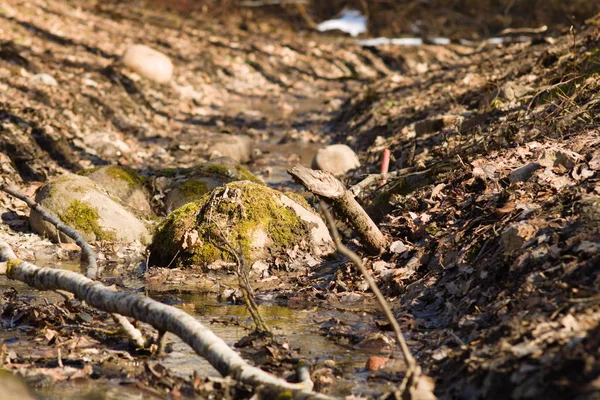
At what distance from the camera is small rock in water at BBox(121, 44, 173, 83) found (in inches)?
628

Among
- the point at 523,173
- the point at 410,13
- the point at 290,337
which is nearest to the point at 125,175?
the point at 290,337

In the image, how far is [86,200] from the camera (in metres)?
8.31

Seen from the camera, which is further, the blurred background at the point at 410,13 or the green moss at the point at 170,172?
the blurred background at the point at 410,13

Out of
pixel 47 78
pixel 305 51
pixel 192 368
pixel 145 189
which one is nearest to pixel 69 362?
pixel 192 368

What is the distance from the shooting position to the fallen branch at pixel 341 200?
20.1ft

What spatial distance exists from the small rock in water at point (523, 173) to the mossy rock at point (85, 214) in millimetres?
4083

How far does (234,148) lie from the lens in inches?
500

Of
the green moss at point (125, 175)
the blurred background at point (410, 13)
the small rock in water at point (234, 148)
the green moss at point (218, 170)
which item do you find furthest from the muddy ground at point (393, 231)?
the blurred background at point (410, 13)

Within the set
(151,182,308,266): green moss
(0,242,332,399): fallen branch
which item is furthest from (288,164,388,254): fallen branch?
(0,242,332,399): fallen branch

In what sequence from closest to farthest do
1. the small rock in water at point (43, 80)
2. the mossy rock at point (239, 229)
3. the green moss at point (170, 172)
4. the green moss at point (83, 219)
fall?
the mossy rock at point (239, 229) → the green moss at point (83, 219) → the green moss at point (170, 172) → the small rock in water at point (43, 80)

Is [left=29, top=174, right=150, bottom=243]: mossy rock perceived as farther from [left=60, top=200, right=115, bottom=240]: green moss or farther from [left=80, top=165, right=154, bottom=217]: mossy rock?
[left=80, top=165, right=154, bottom=217]: mossy rock

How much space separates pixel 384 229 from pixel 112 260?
9.39ft

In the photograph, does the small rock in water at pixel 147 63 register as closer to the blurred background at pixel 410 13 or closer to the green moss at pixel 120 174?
the green moss at pixel 120 174

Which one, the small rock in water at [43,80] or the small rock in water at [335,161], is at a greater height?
the small rock in water at [43,80]
